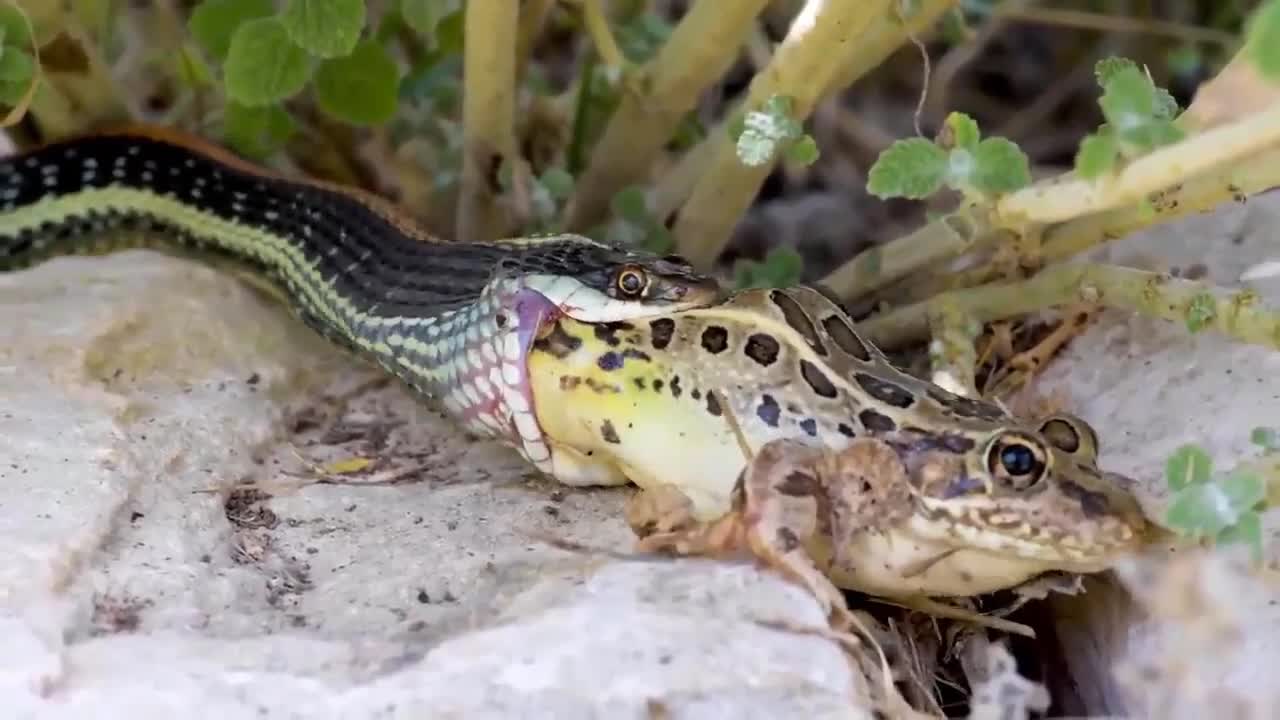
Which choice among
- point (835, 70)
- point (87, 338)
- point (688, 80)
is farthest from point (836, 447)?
point (87, 338)

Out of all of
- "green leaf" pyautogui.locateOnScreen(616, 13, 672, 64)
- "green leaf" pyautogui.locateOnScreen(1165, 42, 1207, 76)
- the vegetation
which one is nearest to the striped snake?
the vegetation

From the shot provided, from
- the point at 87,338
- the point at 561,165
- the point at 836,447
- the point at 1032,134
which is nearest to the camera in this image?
the point at 836,447

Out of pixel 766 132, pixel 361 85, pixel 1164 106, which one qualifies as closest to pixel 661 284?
pixel 766 132

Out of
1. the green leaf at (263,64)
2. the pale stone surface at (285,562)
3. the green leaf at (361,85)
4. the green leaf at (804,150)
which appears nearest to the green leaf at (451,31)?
the green leaf at (361,85)

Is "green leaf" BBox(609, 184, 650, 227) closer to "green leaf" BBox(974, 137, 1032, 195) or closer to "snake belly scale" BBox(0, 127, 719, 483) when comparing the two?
"snake belly scale" BBox(0, 127, 719, 483)

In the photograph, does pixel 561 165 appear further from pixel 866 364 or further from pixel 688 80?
pixel 866 364

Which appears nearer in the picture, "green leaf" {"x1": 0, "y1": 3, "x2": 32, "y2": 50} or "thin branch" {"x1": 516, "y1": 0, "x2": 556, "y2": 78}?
"green leaf" {"x1": 0, "y1": 3, "x2": 32, "y2": 50}
